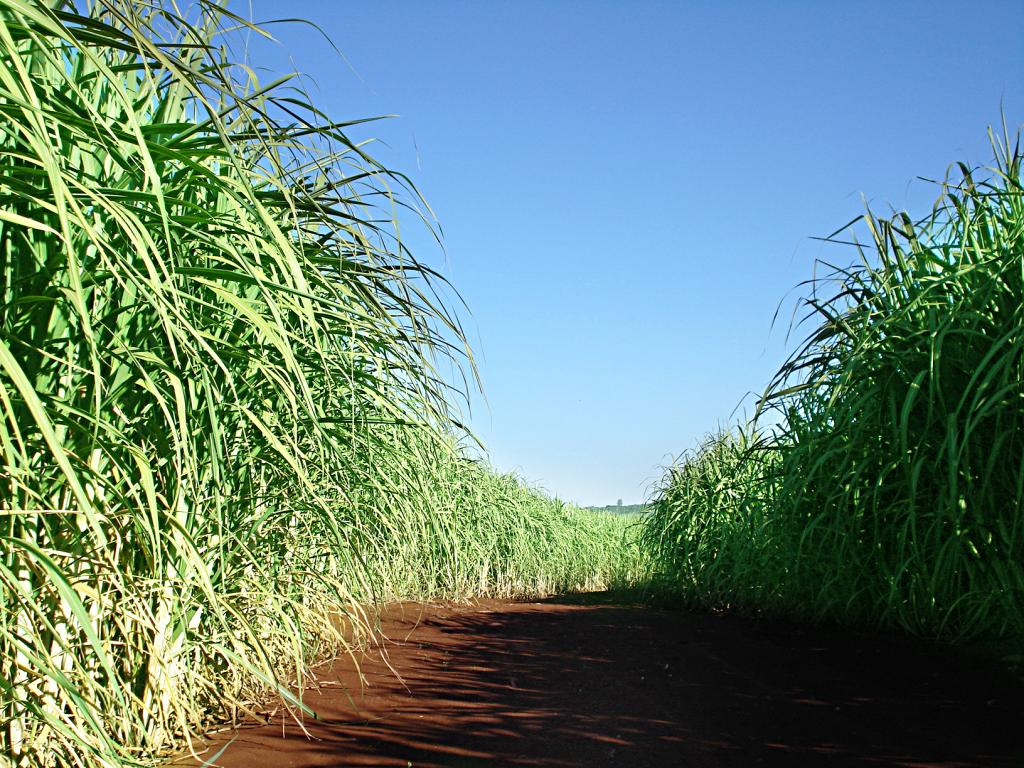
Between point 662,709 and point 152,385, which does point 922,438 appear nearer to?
point 662,709

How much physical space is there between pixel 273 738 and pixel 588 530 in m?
10.9

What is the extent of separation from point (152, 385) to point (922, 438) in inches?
101

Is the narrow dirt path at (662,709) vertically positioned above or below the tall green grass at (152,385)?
below

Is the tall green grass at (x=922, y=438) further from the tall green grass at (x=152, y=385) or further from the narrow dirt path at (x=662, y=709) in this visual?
the tall green grass at (x=152, y=385)

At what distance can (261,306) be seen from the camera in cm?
220

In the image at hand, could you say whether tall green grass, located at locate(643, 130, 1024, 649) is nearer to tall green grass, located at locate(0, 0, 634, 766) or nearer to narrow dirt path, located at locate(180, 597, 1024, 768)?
narrow dirt path, located at locate(180, 597, 1024, 768)

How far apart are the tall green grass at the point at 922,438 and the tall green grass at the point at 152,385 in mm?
1760

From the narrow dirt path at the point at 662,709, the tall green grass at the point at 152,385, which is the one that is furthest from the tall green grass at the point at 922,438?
the tall green grass at the point at 152,385

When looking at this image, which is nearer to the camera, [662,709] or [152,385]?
[152,385]

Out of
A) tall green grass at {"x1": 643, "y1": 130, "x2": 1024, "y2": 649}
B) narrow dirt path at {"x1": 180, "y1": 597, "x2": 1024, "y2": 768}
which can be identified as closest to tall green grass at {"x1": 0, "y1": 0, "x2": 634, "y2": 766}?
narrow dirt path at {"x1": 180, "y1": 597, "x2": 1024, "y2": 768}

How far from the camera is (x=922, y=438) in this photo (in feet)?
9.24

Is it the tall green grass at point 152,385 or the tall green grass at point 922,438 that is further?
the tall green grass at point 922,438

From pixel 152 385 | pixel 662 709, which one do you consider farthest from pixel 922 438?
pixel 152 385

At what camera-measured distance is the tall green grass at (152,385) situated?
4.67 feet
